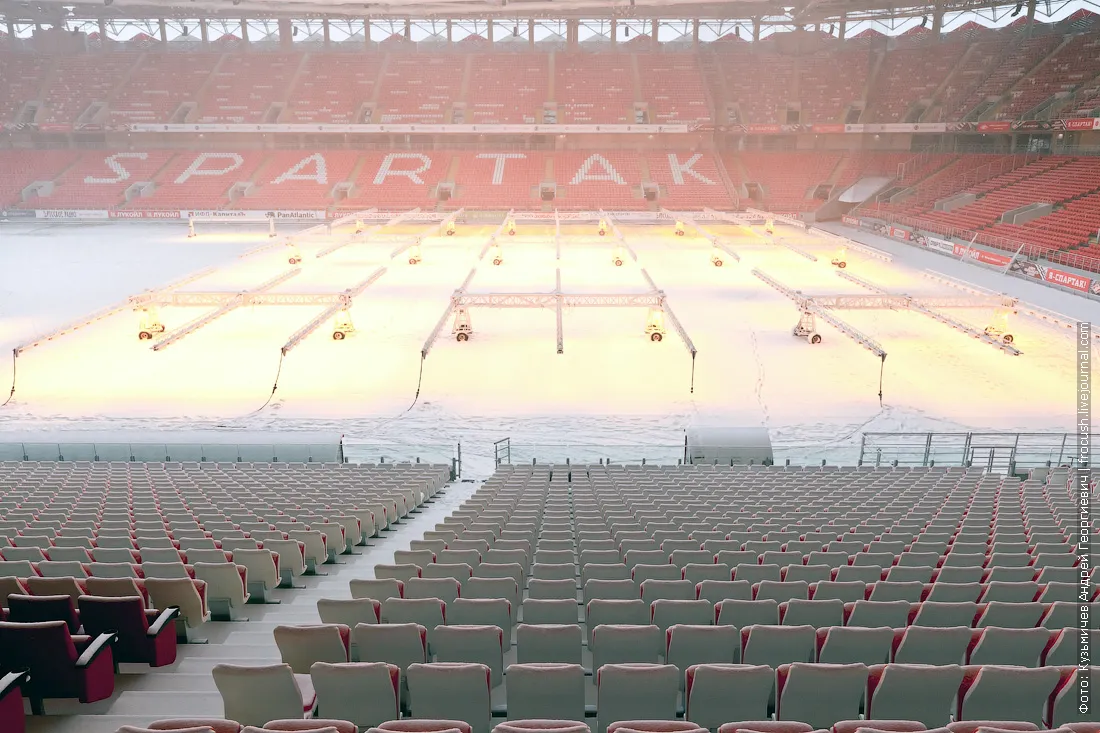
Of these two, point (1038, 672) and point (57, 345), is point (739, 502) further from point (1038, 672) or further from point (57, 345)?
point (57, 345)

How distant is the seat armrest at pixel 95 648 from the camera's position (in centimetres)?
470

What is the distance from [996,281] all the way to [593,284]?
17.1 meters

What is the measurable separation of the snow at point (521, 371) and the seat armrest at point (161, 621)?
10.7 metres

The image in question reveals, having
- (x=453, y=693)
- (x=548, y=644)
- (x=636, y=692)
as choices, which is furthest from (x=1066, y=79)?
(x=453, y=693)

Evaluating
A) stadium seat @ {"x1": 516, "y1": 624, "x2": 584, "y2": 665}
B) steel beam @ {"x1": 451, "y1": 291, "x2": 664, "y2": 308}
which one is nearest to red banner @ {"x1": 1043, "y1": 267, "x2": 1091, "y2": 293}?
steel beam @ {"x1": 451, "y1": 291, "x2": 664, "y2": 308}

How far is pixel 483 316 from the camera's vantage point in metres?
29.0

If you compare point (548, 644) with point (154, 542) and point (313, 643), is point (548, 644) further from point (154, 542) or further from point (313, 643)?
point (154, 542)

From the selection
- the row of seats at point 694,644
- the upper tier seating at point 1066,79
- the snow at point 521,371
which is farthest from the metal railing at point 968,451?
the upper tier seating at point 1066,79

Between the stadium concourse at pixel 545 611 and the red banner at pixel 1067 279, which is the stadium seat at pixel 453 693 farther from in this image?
the red banner at pixel 1067 279

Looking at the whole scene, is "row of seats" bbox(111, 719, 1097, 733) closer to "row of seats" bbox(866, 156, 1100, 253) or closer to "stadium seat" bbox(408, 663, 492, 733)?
"stadium seat" bbox(408, 663, 492, 733)

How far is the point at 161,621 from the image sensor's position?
547 centimetres

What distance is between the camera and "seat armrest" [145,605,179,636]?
17.7 feet

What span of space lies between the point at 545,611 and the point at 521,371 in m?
16.6

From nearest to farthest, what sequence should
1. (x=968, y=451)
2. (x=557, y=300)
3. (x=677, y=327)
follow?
(x=968, y=451) < (x=677, y=327) < (x=557, y=300)
